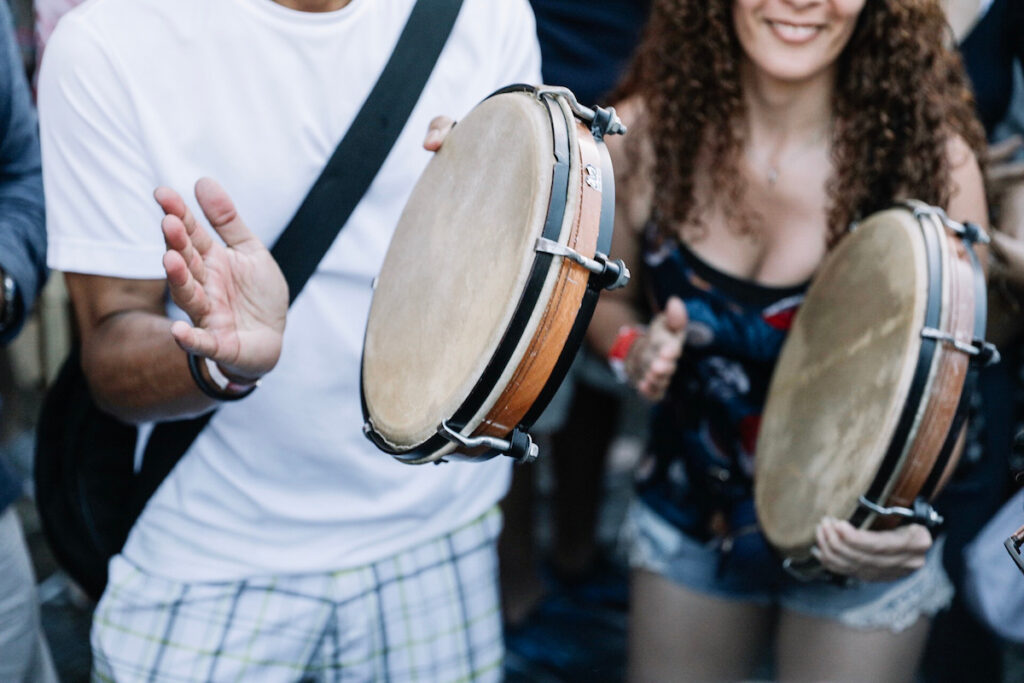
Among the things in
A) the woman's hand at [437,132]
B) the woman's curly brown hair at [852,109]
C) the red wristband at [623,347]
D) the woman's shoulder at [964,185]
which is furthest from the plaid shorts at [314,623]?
the woman's shoulder at [964,185]

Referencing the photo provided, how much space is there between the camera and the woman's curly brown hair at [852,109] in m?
1.95

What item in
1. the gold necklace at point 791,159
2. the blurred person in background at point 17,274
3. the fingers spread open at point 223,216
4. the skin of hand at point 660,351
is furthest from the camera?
the gold necklace at point 791,159

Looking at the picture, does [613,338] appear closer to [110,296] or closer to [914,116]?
[914,116]

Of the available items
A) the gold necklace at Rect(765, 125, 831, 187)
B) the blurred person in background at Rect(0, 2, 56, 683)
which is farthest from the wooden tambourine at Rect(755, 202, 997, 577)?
the blurred person in background at Rect(0, 2, 56, 683)

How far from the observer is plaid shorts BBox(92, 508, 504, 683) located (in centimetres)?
170

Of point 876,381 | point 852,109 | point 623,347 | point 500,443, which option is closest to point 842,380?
point 876,381

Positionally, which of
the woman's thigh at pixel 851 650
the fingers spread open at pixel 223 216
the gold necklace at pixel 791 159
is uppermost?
the gold necklace at pixel 791 159

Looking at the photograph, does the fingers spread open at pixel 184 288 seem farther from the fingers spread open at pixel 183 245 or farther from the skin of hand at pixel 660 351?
the skin of hand at pixel 660 351

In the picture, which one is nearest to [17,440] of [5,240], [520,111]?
[5,240]

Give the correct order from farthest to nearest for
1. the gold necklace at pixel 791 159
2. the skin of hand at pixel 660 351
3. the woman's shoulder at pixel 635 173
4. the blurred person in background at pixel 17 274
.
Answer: the woman's shoulder at pixel 635 173, the gold necklace at pixel 791 159, the skin of hand at pixel 660 351, the blurred person in background at pixel 17 274

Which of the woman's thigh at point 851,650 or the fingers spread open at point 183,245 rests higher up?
the fingers spread open at point 183,245

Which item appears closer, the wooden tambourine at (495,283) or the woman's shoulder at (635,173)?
the wooden tambourine at (495,283)

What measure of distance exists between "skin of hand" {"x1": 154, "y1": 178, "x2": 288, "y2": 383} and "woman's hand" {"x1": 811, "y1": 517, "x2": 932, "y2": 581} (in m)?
0.93

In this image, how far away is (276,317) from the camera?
1508mm
